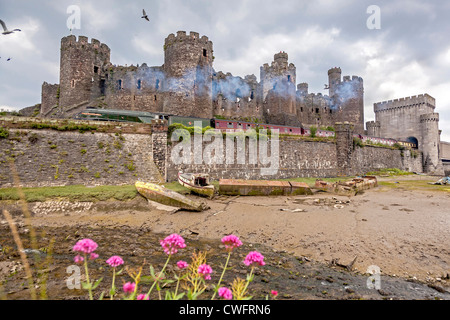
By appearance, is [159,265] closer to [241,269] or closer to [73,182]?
[241,269]

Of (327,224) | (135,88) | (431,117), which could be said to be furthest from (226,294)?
(431,117)

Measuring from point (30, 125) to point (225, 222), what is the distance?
1612 centimetres

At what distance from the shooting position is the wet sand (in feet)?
22.7

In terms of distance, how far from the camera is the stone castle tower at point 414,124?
44.4 m

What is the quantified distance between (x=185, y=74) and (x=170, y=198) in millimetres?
21636

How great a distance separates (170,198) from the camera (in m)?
12.4

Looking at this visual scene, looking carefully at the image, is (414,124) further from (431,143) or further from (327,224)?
(327,224)

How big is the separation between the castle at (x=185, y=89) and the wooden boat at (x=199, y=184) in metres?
15.2

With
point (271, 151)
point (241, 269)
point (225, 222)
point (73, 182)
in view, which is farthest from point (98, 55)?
point (241, 269)

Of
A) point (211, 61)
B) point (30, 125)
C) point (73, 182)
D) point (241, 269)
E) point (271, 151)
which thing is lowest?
point (241, 269)

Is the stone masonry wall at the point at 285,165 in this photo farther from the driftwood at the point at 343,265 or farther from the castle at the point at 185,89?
the driftwood at the point at 343,265

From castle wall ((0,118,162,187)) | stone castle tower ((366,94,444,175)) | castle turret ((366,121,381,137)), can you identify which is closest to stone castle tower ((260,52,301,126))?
castle turret ((366,121,381,137))

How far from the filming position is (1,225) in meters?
10.2

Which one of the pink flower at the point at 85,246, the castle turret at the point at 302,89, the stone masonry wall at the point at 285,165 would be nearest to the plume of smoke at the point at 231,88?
the castle turret at the point at 302,89
